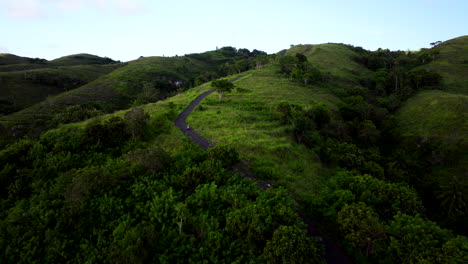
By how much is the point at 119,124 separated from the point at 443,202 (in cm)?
5968

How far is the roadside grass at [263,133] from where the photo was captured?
3041 centimetres

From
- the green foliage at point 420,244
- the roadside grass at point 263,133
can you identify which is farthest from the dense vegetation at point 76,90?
the green foliage at point 420,244

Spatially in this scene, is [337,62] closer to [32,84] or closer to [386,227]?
[386,227]

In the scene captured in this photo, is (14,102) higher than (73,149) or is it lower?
higher

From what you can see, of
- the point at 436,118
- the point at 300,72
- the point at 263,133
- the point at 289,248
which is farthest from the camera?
the point at 300,72

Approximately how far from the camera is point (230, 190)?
74.2 feet

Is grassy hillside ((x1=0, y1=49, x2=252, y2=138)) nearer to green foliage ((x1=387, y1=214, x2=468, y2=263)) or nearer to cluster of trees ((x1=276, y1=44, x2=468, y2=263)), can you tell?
cluster of trees ((x1=276, y1=44, x2=468, y2=263))

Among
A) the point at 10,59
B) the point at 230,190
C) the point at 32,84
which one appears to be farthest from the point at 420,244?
the point at 10,59

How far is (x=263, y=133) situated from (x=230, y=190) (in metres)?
22.4

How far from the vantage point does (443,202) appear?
35.1m

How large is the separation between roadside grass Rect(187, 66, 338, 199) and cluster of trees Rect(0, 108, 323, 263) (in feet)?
19.6

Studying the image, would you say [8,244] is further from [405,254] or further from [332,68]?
[332,68]

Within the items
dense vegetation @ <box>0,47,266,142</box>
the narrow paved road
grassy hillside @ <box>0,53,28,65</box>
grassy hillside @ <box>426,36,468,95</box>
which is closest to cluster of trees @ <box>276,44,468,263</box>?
the narrow paved road

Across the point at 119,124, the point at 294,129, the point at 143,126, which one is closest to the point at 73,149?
the point at 119,124
